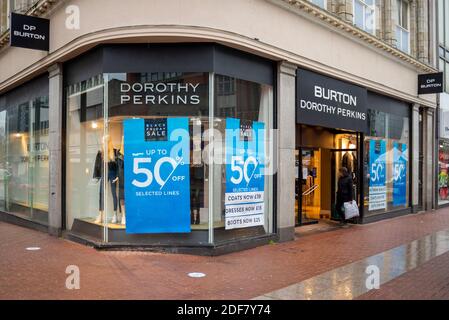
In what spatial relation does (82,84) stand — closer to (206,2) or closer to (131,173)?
(131,173)

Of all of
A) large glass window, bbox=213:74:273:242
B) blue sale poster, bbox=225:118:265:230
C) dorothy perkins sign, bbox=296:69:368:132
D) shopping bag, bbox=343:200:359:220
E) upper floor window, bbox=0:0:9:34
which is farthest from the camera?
upper floor window, bbox=0:0:9:34

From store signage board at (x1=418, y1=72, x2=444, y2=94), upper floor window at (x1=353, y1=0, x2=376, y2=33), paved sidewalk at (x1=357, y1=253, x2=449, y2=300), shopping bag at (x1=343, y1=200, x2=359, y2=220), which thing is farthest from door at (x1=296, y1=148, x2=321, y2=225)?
store signage board at (x1=418, y1=72, x2=444, y2=94)

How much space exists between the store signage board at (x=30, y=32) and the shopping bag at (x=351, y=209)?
29.5 ft

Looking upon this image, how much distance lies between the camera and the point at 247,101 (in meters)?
10.1

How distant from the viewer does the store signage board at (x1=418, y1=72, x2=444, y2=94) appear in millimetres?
16453

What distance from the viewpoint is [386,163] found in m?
15.5

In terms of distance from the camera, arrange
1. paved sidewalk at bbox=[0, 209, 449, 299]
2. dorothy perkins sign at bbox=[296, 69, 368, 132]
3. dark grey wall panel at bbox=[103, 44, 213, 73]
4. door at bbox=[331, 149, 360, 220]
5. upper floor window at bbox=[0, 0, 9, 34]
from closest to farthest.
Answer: paved sidewalk at bbox=[0, 209, 449, 299]
dark grey wall panel at bbox=[103, 44, 213, 73]
dorothy perkins sign at bbox=[296, 69, 368, 132]
door at bbox=[331, 149, 360, 220]
upper floor window at bbox=[0, 0, 9, 34]

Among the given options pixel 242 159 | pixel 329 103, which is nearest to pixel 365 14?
pixel 329 103

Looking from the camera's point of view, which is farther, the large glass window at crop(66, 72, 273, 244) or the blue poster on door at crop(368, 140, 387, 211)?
the blue poster on door at crop(368, 140, 387, 211)

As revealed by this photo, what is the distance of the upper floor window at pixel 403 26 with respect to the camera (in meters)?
16.6

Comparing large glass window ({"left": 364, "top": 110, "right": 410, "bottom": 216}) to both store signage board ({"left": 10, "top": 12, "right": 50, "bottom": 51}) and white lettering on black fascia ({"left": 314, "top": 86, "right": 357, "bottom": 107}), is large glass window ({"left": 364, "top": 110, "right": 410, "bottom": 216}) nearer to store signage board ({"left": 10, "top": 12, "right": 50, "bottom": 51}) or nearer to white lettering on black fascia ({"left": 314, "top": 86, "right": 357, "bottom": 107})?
white lettering on black fascia ({"left": 314, "top": 86, "right": 357, "bottom": 107})

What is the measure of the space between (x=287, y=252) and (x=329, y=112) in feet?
14.6

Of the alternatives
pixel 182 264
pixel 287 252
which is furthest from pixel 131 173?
pixel 287 252
